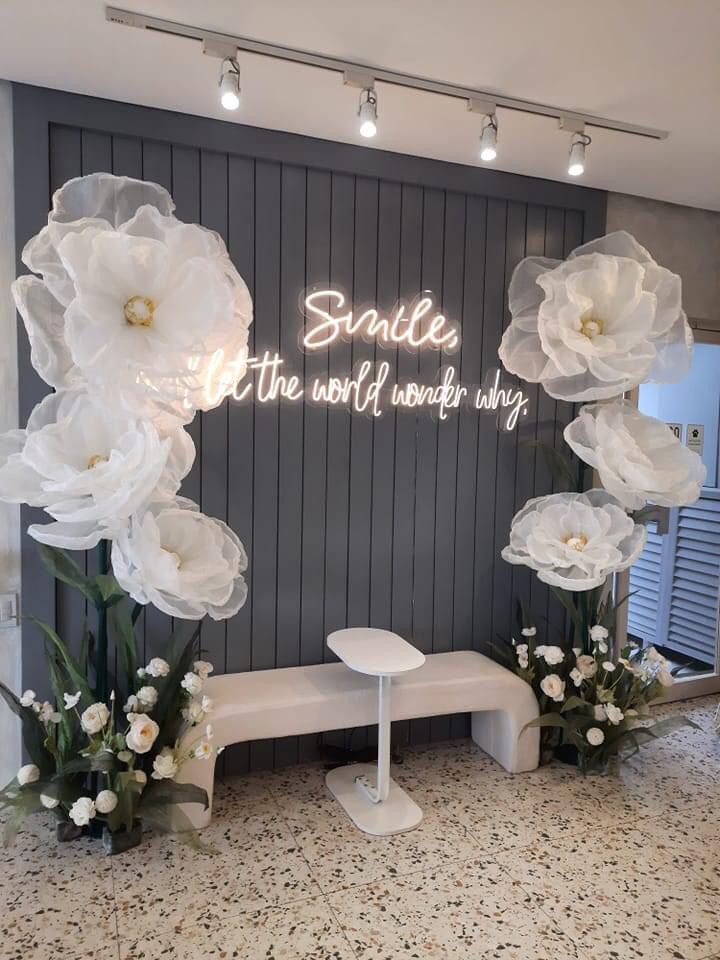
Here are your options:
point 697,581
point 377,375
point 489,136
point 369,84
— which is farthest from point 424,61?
point 697,581

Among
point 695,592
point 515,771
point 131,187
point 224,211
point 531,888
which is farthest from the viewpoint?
point 695,592

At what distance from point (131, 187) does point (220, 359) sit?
635 mm

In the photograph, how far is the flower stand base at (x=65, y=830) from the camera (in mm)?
2699

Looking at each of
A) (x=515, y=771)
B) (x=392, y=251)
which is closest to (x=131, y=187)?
(x=392, y=251)

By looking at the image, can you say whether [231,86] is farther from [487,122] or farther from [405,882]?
[405,882]

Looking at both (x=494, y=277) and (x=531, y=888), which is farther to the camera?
(x=494, y=277)

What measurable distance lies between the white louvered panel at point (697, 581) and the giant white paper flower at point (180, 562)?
3.14m

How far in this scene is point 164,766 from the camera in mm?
2551

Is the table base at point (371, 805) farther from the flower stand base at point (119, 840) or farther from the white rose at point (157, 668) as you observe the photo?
the white rose at point (157, 668)

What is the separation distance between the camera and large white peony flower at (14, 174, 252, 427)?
6.81ft

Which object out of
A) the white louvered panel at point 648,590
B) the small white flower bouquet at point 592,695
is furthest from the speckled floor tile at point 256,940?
the white louvered panel at point 648,590

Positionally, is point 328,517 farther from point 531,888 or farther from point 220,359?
point 531,888

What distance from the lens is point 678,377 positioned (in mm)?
3221

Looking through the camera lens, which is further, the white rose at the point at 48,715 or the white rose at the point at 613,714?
the white rose at the point at 613,714
